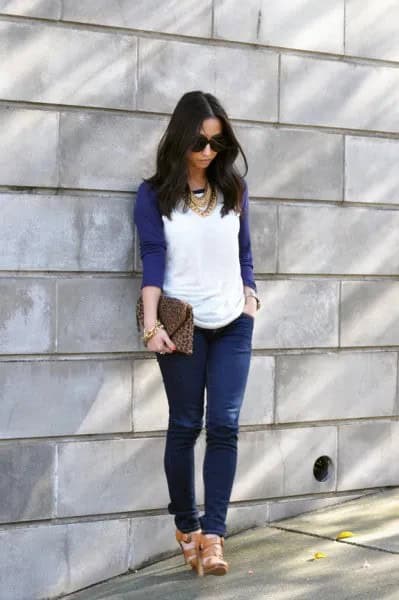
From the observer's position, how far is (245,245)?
5863mm

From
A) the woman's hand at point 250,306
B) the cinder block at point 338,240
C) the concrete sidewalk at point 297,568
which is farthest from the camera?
the cinder block at point 338,240

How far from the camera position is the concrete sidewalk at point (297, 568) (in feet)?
17.7

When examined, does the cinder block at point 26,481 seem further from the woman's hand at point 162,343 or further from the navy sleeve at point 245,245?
the navy sleeve at point 245,245

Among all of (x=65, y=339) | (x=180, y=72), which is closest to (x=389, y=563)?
(x=65, y=339)

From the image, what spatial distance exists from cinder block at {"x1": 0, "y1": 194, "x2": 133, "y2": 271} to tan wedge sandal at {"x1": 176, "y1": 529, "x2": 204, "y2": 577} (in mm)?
1287

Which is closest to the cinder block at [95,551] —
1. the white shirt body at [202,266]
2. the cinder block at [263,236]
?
the white shirt body at [202,266]

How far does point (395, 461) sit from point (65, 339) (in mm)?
2138

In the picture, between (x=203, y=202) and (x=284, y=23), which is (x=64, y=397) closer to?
(x=203, y=202)

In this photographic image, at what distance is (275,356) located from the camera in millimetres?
6449

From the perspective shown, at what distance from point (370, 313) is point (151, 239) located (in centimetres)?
168

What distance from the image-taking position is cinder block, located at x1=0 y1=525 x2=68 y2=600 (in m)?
5.71

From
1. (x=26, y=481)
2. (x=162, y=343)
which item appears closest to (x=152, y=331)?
(x=162, y=343)

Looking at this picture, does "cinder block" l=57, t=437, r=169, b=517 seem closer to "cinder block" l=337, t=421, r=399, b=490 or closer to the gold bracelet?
the gold bracelet

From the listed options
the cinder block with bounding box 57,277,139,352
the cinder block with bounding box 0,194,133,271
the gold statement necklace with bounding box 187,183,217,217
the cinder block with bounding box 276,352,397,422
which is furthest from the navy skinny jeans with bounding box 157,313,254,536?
the cinder block with bounding box 276,352,397,422
